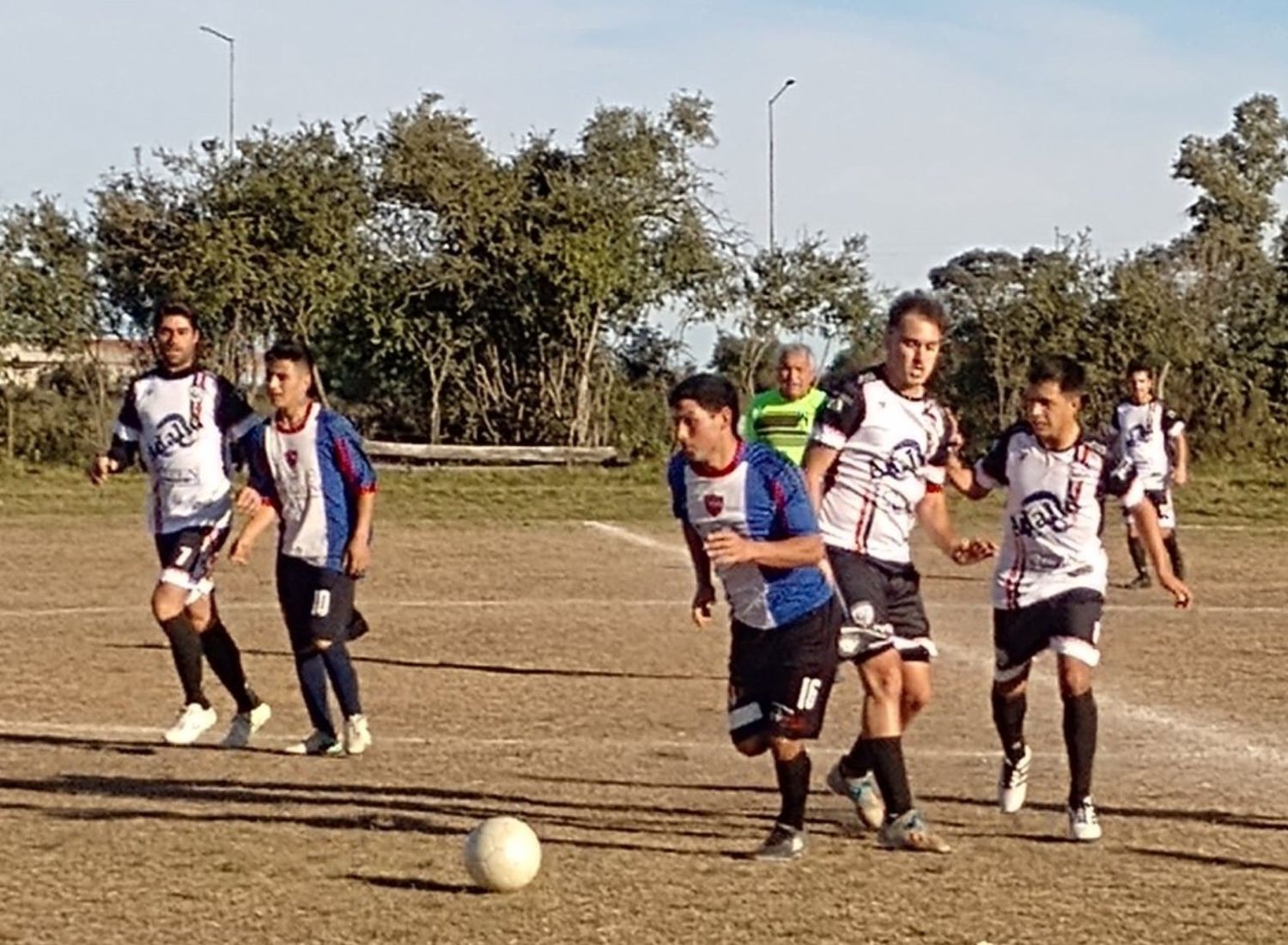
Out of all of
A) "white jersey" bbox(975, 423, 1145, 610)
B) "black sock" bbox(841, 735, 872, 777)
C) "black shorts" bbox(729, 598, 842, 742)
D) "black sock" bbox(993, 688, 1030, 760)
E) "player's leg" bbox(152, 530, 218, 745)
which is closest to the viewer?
"black shorts" bbox(729, 598, 842, 742)

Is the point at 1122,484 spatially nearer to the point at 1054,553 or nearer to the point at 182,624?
the point at 1054,553

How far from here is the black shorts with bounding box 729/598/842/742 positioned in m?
7.41

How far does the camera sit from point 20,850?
25.6 ft

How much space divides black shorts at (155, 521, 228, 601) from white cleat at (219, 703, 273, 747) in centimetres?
59

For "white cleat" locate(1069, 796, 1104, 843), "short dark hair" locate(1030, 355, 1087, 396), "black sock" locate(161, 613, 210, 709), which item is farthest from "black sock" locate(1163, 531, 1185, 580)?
"white cleat" locate(1069, 796, 1104, 843)

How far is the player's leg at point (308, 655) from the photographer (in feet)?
32.8

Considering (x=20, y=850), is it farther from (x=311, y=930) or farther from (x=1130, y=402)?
(x=1130, y=402)

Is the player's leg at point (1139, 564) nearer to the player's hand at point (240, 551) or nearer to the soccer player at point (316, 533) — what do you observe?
the soccer player at point (316, 533)

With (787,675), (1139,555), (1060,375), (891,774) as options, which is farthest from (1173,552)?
→ (787,675)

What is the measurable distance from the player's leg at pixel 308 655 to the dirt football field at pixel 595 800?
0.67 feet

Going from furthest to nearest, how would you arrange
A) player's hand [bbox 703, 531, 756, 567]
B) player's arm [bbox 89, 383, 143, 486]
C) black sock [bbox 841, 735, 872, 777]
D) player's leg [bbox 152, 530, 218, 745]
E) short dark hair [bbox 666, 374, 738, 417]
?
1. player's arm [bbox 89, 383, 143, 486]
2. player's leg [bbox 152, 530, 218, 745]
3. black sock [bbox 841, 735, 872, 777]
4. short dark hair [bbox 666, 374, 738, 417]
5. player's hand [bbox 703, 531, 756, 567]

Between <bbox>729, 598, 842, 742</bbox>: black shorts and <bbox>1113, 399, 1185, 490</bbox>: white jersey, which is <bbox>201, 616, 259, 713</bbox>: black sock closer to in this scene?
<bbox>729, 598, 842, 742</bbox>: black shorts

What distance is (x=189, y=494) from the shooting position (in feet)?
34.1

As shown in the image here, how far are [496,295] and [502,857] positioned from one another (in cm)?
2861
